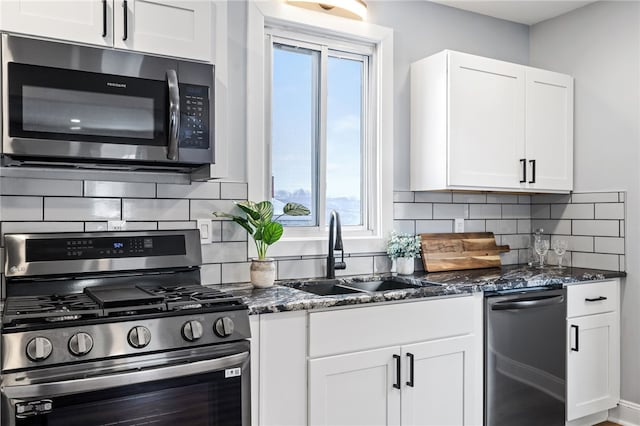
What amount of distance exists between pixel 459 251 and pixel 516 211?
665mm

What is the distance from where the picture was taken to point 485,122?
3066mm

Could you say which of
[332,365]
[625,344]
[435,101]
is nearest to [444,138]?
[435,101]

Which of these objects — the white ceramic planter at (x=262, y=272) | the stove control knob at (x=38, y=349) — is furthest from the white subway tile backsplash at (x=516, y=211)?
the stove control knob at (x=38, y=349)

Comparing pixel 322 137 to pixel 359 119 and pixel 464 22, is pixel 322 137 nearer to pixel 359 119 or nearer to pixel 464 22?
pixel 359 119

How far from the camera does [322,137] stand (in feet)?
9.77

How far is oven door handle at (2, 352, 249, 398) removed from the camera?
1.51m

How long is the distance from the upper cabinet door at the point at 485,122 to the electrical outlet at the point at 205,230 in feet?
4.24

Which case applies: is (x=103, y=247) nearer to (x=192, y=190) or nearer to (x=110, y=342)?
(x=192, y=190)

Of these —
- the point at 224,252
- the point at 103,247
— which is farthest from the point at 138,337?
the point at 224,252

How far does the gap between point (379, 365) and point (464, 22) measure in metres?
2.22

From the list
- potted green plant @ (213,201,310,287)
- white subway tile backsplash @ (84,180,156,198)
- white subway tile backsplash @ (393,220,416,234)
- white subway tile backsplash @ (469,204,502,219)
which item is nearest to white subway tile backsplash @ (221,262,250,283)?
potted green plant @ (213,201,310,287)

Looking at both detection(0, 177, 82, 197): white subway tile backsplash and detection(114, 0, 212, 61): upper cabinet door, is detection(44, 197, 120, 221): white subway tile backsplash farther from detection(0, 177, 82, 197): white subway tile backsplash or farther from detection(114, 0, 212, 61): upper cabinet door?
detection(114, 0, 212, 61): upper cabinet door

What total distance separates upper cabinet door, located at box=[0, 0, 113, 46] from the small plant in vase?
1.70 metres

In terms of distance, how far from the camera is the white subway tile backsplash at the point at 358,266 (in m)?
2.93
